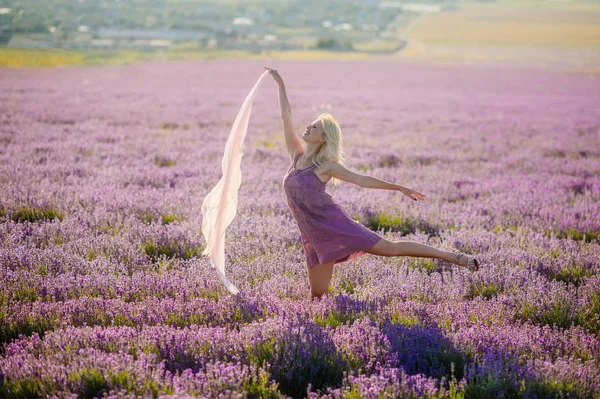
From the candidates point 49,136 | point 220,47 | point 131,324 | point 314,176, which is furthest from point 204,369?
point 220,47

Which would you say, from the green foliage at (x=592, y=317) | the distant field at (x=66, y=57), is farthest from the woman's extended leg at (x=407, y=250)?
the distant field at (x=66, y=57)

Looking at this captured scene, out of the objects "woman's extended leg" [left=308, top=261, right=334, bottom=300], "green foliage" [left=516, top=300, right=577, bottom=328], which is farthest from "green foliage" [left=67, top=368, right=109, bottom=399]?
"green foliage" [left=516, top=300, right=577, bottom=328]

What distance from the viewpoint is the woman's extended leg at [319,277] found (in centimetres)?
399

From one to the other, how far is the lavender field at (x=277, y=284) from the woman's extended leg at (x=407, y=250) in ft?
0.88

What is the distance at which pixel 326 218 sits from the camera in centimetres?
395

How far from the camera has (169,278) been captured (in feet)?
13.7

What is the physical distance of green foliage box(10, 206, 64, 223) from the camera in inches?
229

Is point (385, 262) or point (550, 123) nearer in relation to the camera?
point (385, 262)

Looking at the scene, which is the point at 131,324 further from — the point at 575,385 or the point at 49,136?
the point at 49,136

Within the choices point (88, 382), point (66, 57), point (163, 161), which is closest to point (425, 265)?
point (88, 382)

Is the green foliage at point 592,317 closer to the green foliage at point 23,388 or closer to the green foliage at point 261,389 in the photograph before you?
the green foliage at point 261,389

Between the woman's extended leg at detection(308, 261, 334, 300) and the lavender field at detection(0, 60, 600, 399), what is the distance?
0.14 m

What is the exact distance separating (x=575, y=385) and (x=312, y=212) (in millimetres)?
2019

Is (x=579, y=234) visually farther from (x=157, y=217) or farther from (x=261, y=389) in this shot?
(x=157, y=217)
